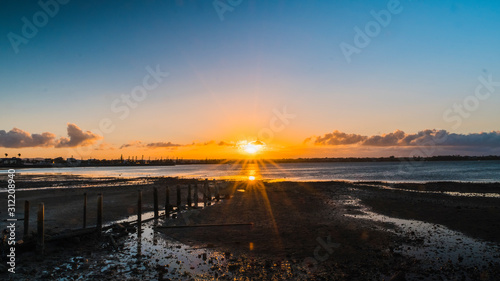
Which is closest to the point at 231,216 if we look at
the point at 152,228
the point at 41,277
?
the point at 152,228

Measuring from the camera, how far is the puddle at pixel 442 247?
35.6ft

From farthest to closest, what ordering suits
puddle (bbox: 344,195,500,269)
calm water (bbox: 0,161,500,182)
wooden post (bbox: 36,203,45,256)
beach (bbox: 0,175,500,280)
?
calm water (bbox: 0,161,500,182)
wooden post (bbox: 36,203,45,256)
puddle (bbox: 344,195,500,269)
beach (bbox: 0,175,500,280)

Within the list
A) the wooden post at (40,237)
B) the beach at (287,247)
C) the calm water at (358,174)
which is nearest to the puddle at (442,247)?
the beach at (287,247)

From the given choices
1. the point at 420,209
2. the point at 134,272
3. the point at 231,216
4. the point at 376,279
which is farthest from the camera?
the point at 420,209

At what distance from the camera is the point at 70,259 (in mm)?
11477

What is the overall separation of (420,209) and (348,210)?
5.12 meters

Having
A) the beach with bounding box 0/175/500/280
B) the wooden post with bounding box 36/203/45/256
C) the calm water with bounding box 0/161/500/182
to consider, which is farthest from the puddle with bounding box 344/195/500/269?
the calm water with bounding box 0/161/500/182

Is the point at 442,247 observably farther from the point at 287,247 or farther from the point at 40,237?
the point at 40,237

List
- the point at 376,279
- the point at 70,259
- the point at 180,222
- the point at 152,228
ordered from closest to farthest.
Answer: the point at 376,279 → the point at 70,259 → the point at 152,228 → the point at 180,222

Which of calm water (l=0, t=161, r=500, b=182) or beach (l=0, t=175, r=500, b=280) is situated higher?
beach (l=0, t=175, r=500, b=280)

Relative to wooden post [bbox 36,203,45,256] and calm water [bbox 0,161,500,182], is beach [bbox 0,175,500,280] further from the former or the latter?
calm water [bbox 0,161,500,182]

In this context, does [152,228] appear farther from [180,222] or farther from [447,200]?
→ [447,200]

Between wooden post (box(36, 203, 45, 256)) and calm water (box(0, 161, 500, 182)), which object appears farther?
calm water (box(0, 161, 500, 182))

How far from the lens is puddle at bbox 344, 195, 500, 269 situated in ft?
35.6
